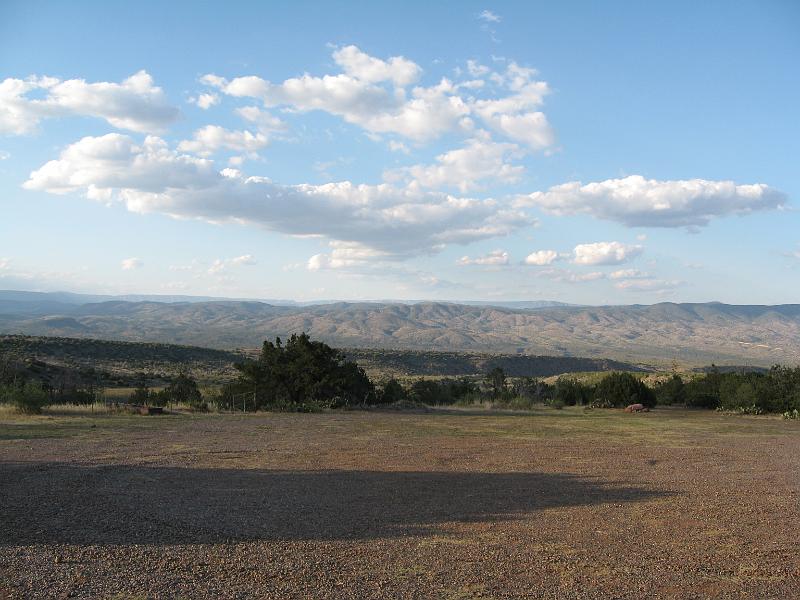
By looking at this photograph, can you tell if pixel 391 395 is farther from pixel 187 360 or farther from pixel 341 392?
pixel 187 360

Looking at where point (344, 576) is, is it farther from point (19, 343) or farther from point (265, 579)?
point (19, 343)

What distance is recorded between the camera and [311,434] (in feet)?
66.9

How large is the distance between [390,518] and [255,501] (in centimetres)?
232

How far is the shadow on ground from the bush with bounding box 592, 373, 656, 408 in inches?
939

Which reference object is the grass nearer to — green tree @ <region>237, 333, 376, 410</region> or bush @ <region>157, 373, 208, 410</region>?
bush @ <region>157, 373, 208, 410</region>

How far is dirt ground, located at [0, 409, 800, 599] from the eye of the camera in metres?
6.72

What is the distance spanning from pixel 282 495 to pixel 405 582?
15.1 feet

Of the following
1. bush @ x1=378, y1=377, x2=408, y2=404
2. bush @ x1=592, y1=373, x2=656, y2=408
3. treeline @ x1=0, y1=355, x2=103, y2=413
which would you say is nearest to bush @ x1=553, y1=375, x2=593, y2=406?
bush @ x1=592, y1=373, x2=656, y2=408

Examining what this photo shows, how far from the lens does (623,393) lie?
116 ft

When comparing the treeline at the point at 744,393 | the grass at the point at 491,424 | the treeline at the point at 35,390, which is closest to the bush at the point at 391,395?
the grass at the point at 491,424

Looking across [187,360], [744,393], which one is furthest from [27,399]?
[187,360]

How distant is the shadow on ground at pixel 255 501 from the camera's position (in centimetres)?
846

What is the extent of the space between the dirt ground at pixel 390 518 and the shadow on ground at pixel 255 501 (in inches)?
2.0

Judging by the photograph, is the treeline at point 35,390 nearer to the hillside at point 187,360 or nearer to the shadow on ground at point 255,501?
the hillside at point 187,360
